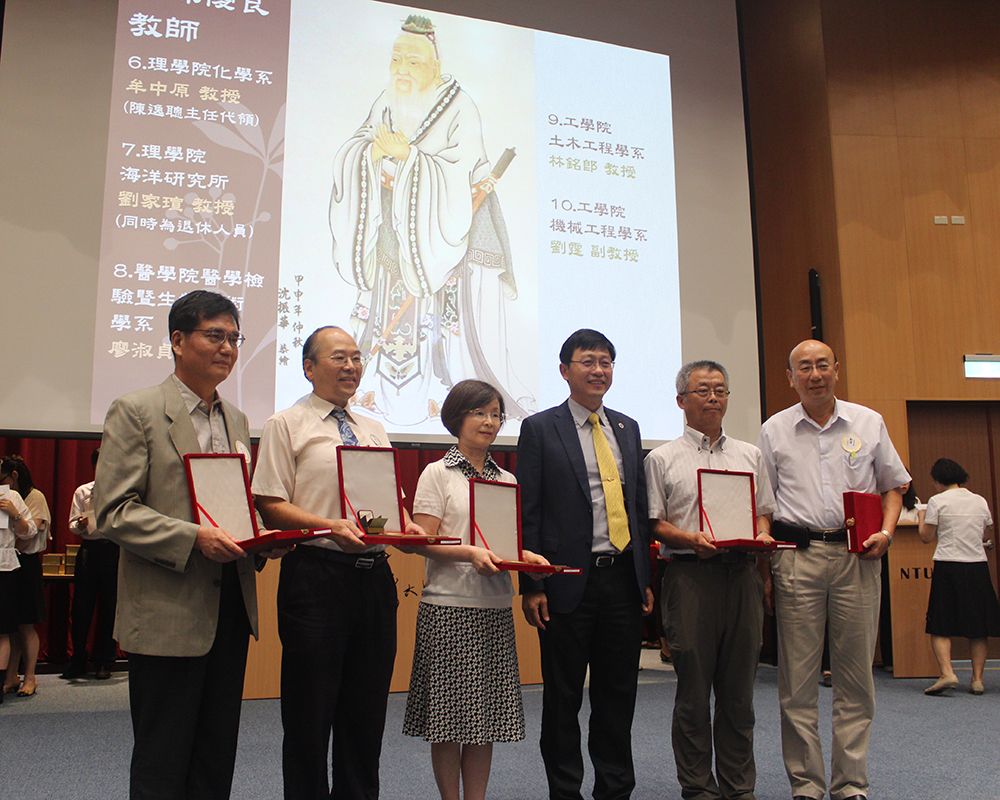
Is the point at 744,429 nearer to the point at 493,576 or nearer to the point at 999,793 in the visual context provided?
the point at 999,793

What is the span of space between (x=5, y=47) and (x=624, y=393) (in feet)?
12.3

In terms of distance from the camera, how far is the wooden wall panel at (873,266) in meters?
6.37

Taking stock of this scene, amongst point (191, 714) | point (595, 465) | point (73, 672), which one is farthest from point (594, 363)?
point (73, 672)

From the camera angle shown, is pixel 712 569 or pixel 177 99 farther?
pixel 177 99

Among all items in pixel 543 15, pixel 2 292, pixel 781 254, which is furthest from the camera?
pixel 781 254

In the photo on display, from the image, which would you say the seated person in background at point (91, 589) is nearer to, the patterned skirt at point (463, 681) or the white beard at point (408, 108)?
the white beard at point (408, 108)

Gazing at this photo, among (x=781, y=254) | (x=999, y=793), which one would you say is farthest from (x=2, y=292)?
(x=781, y=254)

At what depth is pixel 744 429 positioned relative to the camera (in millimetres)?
5531

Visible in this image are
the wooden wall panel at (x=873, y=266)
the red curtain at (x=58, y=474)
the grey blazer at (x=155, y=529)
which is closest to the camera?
the grey blazer at (x=155, y=529)

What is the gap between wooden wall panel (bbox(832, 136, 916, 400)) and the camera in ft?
20.9

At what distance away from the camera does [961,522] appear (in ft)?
17.5

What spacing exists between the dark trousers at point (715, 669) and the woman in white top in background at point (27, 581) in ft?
12.6

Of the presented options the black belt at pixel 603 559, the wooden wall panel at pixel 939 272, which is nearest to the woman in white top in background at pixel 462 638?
the black belt at pixel 603 559

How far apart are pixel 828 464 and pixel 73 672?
4.96 meters
